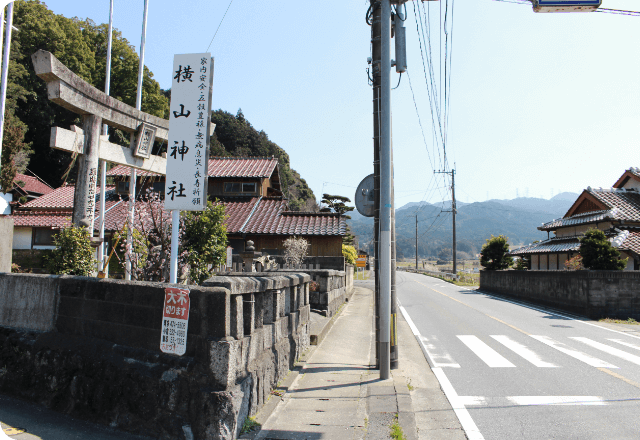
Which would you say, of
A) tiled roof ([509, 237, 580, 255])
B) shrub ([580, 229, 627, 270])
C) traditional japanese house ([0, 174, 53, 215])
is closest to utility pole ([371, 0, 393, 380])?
shrub ([580, 229, 627, 270])

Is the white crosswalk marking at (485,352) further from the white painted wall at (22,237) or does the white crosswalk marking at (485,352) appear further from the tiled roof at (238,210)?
the white painted wall at (22,237)

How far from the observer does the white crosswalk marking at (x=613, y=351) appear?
26.9 feet

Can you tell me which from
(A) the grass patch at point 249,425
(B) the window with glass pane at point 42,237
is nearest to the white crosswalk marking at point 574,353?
(A) the grass patch at point 249,425

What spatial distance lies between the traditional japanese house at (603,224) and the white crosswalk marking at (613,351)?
13.1 meters

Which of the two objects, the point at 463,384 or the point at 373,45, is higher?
the point at 373,45

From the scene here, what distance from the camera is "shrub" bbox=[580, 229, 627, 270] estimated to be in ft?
54.4

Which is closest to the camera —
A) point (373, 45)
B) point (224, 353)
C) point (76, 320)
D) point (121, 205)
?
point (224, 353)

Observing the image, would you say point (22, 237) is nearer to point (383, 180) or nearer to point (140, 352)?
point (140, 352)

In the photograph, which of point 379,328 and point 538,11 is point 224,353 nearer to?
point 379,328

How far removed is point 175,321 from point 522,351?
7.72m

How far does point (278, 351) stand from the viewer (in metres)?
5.93

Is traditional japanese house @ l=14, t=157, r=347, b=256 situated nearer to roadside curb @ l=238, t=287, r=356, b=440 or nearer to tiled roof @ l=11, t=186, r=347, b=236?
tiled roof @ l=11, t=186, r=347, b=236

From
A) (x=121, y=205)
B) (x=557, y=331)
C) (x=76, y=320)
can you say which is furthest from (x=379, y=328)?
(x=121, y=205)

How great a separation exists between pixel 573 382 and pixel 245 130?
54.0 metres
